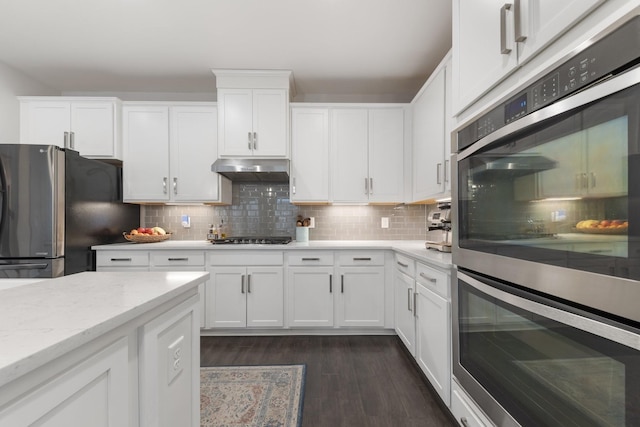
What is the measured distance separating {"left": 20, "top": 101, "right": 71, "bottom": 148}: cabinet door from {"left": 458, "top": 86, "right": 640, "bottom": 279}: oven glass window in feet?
13.0

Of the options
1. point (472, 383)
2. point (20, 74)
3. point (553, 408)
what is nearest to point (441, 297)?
point (472, 383)

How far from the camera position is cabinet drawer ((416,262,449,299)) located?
1.67m

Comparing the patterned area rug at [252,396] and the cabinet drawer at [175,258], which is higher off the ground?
the cabinet drawer at [175,258]

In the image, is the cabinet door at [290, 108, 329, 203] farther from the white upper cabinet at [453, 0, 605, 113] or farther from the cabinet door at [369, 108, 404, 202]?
the white upper cabinet at [453, 0, 605, 113]

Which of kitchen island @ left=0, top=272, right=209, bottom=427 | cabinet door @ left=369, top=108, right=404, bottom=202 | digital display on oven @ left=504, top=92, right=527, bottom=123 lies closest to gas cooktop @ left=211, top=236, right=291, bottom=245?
cabinet door @ left=369, top=108, right=404, bottom=202

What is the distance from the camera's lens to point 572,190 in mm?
675

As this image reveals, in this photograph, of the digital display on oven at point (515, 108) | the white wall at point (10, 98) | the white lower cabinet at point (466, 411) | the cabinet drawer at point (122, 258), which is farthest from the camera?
the white wall at point (10, 98)

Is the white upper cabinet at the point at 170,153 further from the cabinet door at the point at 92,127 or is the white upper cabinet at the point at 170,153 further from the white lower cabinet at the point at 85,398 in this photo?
the white lower cabinet at the point at 85,398

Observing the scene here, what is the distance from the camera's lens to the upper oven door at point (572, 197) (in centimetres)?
55

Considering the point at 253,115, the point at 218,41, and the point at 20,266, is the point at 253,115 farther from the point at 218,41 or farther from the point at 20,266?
the point at 20,266

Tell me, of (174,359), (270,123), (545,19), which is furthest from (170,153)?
(545,19)

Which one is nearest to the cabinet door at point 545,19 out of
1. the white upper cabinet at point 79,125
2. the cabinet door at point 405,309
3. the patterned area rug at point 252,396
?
the cabinet door at point 405,309

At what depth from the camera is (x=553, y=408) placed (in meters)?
0.74

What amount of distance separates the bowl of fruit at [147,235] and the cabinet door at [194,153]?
42cm
